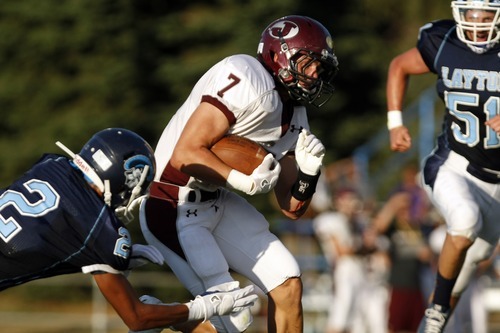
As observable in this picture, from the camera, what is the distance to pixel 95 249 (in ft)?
18.6

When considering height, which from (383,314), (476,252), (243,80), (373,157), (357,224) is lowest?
(373,157)

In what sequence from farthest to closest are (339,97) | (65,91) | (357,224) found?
(339,97) < (65,91) < (357,224)

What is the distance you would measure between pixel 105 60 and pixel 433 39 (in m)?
16.5

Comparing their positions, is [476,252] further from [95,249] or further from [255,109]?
[95,249]

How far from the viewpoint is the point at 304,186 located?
22.9 feet

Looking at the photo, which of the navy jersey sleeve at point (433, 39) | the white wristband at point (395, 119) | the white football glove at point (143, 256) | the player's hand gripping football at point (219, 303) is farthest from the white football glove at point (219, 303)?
the navy jersey sleeve at point (433, 39)

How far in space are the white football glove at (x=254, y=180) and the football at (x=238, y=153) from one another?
0.17 metres

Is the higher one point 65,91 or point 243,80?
point 243,80

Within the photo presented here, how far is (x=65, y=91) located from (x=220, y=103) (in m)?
18.0

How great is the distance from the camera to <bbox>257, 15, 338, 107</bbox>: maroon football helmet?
679cm

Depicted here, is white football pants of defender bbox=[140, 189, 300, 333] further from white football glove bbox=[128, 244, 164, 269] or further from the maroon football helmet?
the maroon football helmet

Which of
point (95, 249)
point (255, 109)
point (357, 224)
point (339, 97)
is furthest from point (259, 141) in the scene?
point (339, 97)

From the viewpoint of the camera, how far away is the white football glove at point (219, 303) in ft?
20.1

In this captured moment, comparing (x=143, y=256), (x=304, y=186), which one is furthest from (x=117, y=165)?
(x=304, y=186)
